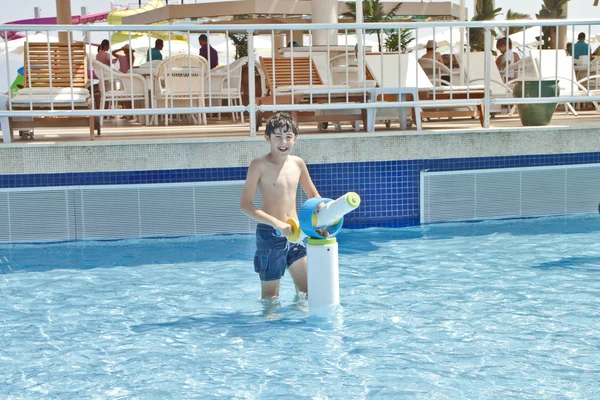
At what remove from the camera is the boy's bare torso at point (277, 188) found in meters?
5.38

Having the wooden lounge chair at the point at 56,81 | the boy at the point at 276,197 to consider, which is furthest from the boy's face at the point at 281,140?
the wooden lounge chair at the point at 56,81

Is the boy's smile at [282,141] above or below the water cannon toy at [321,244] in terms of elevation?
above

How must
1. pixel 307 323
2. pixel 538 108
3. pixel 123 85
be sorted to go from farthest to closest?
pixel 123 85 < pixel 538 108 < pixel 307 323

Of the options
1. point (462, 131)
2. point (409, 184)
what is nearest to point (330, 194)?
point (409, 184)

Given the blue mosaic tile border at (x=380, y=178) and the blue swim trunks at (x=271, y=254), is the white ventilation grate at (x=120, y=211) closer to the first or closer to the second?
the blue mosaic tile border at (x=380, y=178)

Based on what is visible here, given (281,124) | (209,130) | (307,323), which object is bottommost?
(307,323)

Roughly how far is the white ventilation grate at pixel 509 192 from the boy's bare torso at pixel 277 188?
10.3 feet

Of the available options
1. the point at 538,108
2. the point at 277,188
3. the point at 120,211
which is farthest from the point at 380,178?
the point at 277,188

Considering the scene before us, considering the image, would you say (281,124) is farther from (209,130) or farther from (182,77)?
(182,77)

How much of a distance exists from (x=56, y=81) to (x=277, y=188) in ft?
16.2

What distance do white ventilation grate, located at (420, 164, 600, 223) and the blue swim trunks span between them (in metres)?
3.21

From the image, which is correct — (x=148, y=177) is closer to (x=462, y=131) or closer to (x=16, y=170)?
(x=16, y=170)

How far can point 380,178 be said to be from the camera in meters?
8.27

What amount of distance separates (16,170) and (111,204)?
0.91 metres
